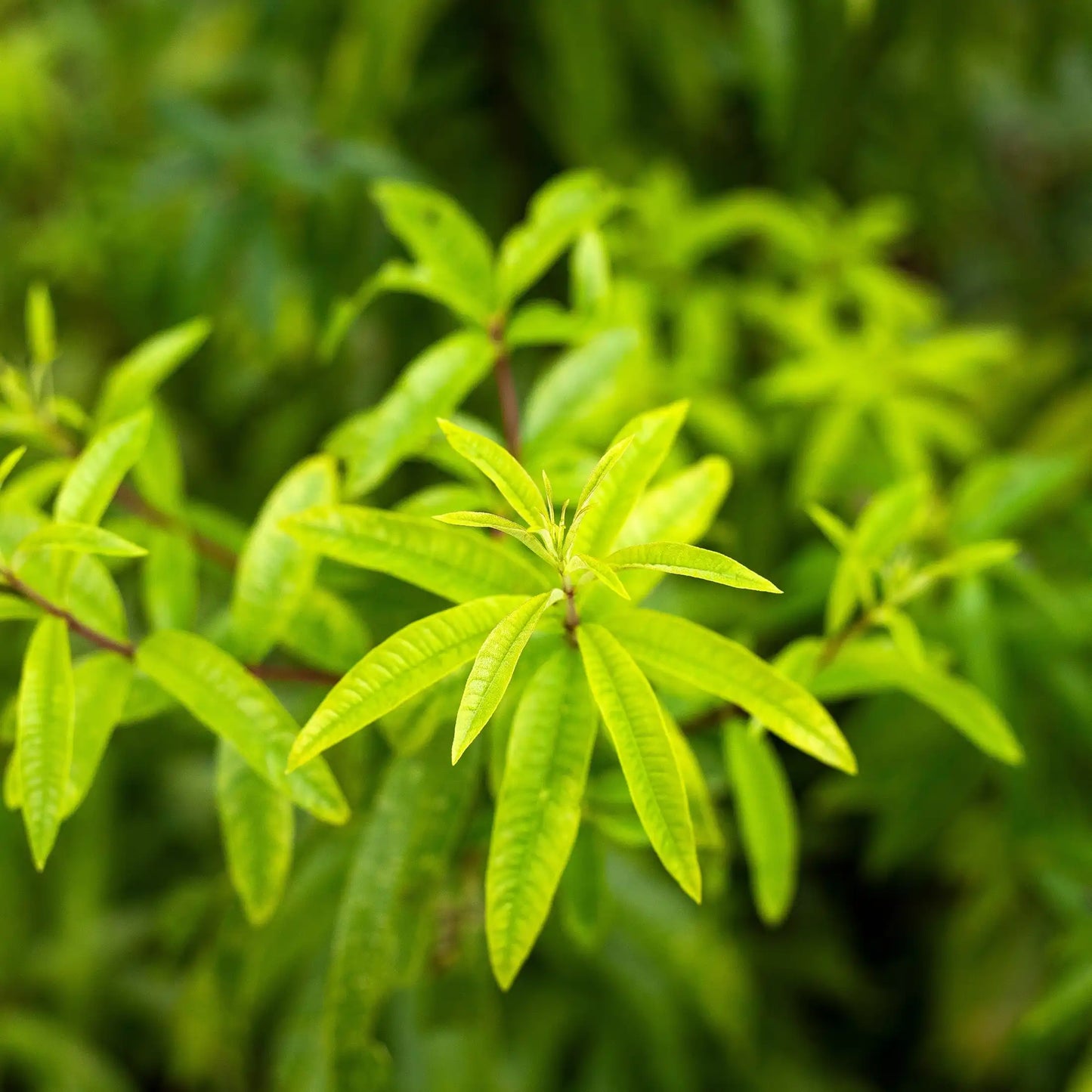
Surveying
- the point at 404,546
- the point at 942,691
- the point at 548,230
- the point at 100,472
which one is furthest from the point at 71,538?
the point at 942,691

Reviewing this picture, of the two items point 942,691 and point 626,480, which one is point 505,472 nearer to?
point 626,480

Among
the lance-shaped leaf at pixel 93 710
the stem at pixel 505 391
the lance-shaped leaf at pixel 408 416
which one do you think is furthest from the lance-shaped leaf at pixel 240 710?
the stem at pixel 505 391

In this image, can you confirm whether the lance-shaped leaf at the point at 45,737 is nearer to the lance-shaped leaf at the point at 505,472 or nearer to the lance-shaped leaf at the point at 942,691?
the lance-shaped leaf at the point at 505,472

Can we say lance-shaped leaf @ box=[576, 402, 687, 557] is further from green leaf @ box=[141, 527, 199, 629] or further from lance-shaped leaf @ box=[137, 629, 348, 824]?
green leaf @ box=[141, 527, 199, 629]

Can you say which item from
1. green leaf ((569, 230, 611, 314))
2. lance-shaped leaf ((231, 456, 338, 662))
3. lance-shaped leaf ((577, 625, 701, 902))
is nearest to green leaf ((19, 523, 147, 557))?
lance-shaped leaf ((231, 456, 338, 662))

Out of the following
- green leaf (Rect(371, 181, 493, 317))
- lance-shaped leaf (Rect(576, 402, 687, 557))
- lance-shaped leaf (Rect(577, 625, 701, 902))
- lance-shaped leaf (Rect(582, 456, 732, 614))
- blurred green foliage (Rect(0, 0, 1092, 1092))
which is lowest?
blurred green foliage (Rect(0, 0, 1092, 1092))
